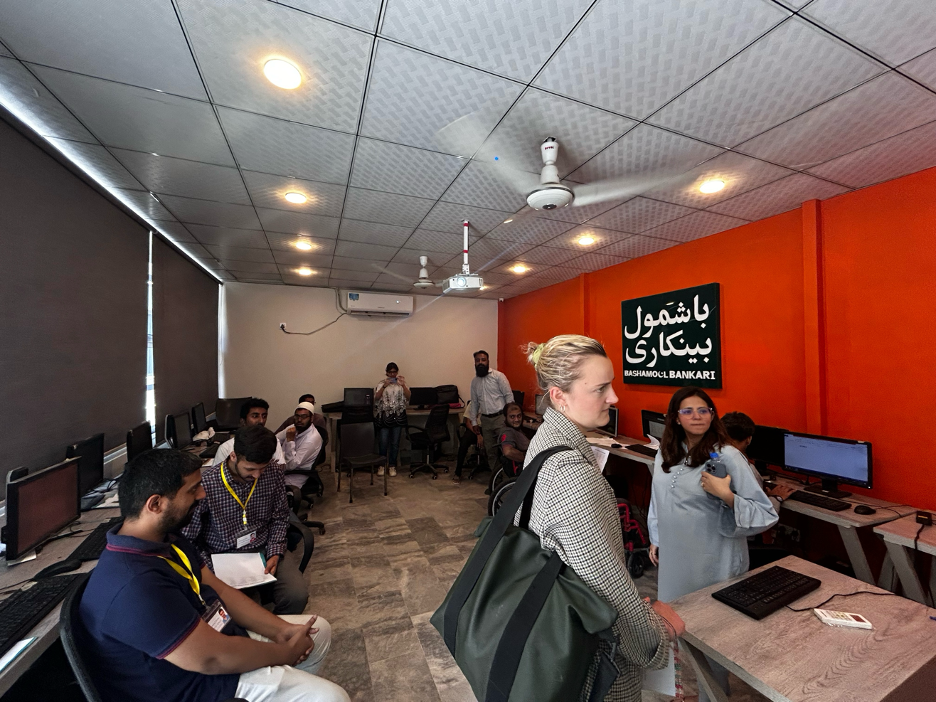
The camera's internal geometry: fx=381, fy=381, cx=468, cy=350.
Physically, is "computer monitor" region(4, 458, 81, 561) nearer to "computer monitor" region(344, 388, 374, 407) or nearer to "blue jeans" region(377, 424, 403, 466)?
"blue jeans" region(377, 424, 403, 466)

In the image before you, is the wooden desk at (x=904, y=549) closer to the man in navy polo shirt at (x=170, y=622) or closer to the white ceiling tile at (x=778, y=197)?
the white ceiling tile at (x=778, y=197)

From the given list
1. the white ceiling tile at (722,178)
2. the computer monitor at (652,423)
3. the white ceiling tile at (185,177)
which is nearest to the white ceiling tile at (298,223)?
the white ceiling tile at (185,177)

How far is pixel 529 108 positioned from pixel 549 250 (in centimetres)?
228

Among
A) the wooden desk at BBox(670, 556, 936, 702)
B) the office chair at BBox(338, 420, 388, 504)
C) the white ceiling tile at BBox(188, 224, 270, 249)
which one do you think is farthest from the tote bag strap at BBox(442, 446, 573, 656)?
the office chair at BBox(338, 420, 388, 504)

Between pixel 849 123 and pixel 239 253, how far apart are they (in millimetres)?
4992

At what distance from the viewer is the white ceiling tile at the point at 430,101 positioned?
5.06ft

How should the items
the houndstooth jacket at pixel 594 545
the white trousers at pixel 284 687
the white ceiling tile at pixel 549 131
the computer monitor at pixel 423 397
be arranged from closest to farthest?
the houndstooth jacket at pixel 594 545 < the white trousers at pixel 284 687 < the white ceiling tile at pixel 549 131 < the computer monitor at pixel 423 397

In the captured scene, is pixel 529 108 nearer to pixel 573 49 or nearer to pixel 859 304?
pixel 573 49

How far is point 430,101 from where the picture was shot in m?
1.74

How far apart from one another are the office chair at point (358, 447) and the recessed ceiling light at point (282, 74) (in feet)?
12.0

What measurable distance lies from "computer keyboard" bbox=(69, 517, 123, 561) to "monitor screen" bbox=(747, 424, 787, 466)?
3.84 meters

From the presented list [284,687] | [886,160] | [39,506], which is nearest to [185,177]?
[39,506]

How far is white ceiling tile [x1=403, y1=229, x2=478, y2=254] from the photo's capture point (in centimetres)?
351

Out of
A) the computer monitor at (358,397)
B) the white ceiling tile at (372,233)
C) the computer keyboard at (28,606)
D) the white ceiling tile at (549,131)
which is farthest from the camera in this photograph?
the computer monitor at (358,397)
